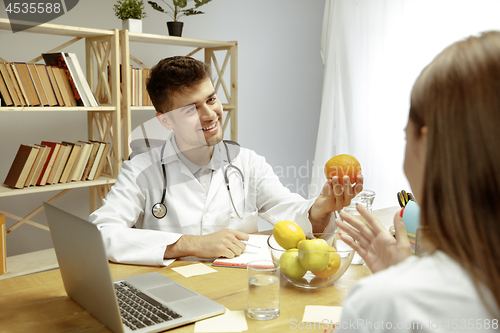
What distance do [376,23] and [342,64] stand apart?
39 centimetres

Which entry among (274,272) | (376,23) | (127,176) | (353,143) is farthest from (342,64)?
(274,272)

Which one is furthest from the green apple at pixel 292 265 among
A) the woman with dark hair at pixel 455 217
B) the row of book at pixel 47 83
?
the row of book at pixel 47 83

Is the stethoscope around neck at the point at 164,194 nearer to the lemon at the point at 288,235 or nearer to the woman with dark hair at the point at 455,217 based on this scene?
the lemon at the point at 288,235

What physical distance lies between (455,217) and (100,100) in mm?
2651

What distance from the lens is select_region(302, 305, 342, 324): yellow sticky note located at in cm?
94

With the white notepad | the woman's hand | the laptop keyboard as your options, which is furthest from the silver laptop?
the woman's hand

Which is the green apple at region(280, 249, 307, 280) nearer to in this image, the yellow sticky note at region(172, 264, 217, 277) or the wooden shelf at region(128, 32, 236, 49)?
the yellow sticky note at region(172, 264, 217, 277)

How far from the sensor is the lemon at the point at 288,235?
114cm

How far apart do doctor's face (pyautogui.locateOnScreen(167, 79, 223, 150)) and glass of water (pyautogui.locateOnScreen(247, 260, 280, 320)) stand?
0.96m

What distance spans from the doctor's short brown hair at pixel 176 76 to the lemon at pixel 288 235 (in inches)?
35.1

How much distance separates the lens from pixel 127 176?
1720 millimetres

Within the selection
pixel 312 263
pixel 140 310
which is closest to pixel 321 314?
pixel 312 263

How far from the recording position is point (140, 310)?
0.98 m

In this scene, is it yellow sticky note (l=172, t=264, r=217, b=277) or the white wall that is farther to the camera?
the white wall
